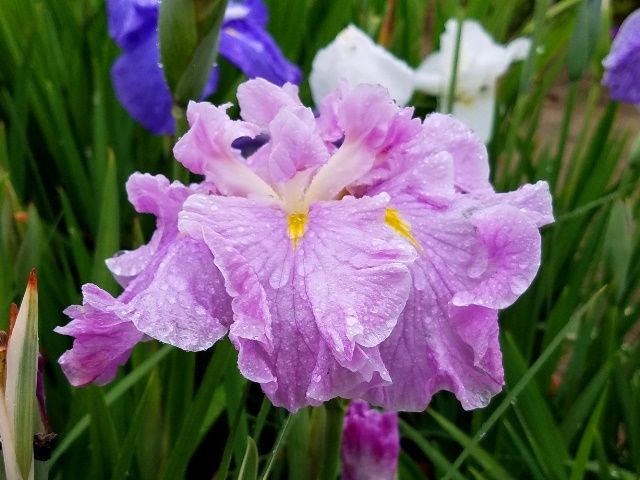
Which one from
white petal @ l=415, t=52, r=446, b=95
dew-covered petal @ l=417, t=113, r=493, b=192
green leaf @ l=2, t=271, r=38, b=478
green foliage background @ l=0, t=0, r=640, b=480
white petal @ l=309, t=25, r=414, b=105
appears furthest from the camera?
white petal @ l=415, t=52, r=446, b=95

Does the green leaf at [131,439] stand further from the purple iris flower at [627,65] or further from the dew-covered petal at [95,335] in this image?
the purple iris flower at [627,65]

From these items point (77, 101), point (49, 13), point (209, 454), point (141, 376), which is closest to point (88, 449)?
point (141, 376)

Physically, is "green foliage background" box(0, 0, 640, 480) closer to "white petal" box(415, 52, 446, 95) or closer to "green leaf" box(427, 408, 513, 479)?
"green leaf" box(427, 408, 513, 479)

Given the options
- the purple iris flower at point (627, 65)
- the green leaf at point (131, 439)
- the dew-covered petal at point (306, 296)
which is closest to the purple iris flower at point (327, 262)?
the dew-covered petal at point (306, 296)

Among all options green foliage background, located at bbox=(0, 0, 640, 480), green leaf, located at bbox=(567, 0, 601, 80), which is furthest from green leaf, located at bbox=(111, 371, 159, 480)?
green leaf, located at bbox=(567, 0, 601, 80)

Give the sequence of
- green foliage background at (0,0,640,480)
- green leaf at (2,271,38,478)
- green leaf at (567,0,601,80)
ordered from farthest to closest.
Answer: green leaf at (567,0,601,80) → green foliage background at (0,0,640,480) → green leaf at (2,271,38,478)

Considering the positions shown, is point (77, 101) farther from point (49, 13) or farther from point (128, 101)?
point (128, 101)

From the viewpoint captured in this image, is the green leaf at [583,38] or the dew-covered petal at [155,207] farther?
the green leaf at [583,38]
